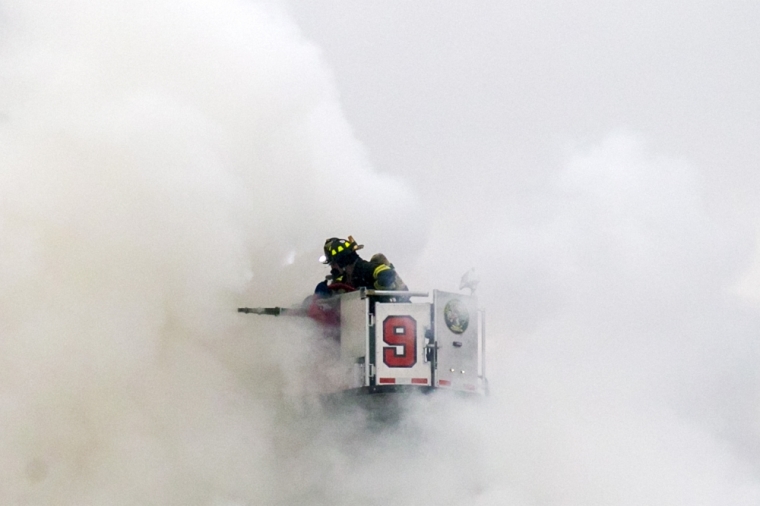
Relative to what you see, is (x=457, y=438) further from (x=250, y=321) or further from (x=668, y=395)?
(x=668, y=395)

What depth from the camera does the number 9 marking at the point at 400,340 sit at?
55.3 ft

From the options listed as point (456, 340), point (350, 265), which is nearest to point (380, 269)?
point (350, 265)

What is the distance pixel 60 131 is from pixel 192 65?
2438 millimetres

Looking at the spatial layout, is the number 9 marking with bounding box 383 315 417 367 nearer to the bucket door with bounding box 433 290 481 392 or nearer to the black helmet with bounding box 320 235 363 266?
the bucket door with bounding box 433 290 481 392

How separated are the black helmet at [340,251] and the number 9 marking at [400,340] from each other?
64.1 inches

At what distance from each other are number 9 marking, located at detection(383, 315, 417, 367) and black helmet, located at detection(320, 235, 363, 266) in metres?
1.63

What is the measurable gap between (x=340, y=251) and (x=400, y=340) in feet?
6.29

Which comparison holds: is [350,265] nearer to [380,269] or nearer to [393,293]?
[380,269]

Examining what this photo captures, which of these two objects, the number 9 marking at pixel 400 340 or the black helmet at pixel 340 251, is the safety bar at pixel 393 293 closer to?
the number 9 marking at pixel 400 340

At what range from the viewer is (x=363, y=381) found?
16.9 metres

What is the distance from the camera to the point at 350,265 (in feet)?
59.8

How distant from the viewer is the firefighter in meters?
18.0

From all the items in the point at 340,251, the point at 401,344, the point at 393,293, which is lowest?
the point at 401,344

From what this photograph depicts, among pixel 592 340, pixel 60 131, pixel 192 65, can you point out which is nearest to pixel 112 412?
pixel 60 131
